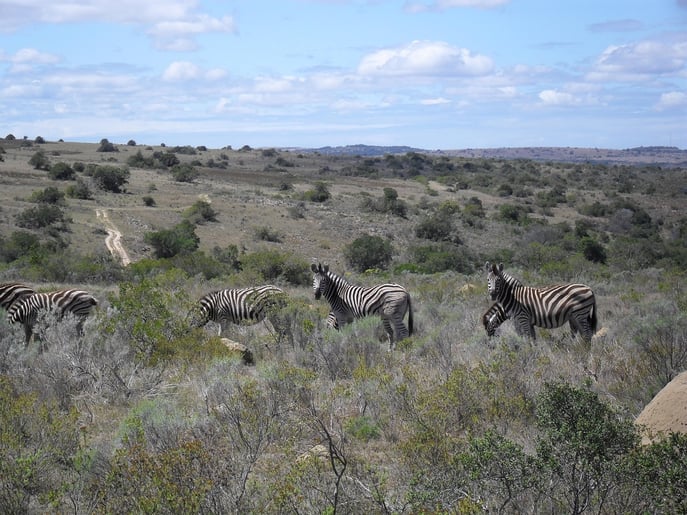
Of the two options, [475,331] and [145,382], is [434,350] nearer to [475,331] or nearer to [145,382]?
[475,331]

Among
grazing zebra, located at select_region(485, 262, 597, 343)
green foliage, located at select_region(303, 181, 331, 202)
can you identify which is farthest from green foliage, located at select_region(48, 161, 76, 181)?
grazing zebra, located at select_region(485, 262, 597, 343)

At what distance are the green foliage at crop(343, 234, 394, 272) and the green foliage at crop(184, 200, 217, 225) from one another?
11.8 meters

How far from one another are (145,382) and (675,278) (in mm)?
16350

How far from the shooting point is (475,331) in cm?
1200

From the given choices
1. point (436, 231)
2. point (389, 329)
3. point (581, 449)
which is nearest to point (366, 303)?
point (389, 329)

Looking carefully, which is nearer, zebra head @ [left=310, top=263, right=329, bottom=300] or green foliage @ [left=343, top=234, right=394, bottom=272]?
zebra head @ [left=310, top=263, right=329, bottom=300]

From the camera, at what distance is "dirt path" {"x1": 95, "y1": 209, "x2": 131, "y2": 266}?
108 ft

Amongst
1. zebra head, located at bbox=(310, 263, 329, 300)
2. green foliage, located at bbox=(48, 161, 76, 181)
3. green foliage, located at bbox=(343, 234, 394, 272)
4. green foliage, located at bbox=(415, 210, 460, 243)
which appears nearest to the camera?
zebra head, located at bbox=(310, 263, 329, 300)

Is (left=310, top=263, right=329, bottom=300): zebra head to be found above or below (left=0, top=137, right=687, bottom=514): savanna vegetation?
above

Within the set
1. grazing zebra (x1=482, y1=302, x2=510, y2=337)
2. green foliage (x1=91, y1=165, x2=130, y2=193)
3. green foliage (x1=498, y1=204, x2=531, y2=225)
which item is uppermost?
green foliage (x1=91, y1=165, x2=130, y2=193)

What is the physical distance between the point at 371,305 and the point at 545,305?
9.39ft

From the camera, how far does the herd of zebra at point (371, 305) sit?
10.9m

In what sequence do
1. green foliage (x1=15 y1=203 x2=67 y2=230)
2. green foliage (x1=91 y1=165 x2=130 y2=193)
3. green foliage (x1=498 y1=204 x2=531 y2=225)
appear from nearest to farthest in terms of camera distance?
green foliage (x1=15 y1=203 x2=67 y2=230)
green foliage (x1=91 y1=165 x2=130 y2=193)
green foliage (x1=498 y1=204 x2=531 y2=225)

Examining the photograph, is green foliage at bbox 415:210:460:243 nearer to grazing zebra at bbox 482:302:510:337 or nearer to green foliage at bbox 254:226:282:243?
green foliage at bbox 254:226:282:243
